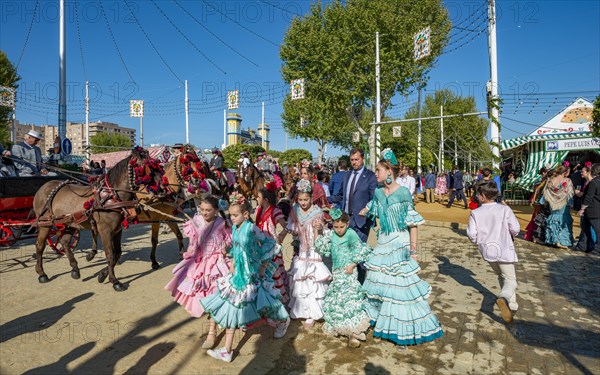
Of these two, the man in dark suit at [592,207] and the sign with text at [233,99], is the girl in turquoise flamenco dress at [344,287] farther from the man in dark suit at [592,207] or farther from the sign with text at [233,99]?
the sign with text at [233,99]

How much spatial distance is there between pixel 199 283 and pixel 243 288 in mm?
808

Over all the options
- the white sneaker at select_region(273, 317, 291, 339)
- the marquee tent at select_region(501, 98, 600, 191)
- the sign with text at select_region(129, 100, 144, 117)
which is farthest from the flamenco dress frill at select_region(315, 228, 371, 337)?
the sign with text at select_region(129, 100, 144, 117)

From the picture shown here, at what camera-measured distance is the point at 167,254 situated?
27.4 feet

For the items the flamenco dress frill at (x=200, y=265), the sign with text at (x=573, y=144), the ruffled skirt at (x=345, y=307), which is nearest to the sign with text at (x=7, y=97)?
the flamenco dress frill at (x=200, y=265)

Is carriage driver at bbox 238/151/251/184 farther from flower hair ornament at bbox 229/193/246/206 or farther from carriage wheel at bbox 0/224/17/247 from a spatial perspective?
flower hair ornament at bbox 229/193/246/206

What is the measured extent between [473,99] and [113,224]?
51.0 m

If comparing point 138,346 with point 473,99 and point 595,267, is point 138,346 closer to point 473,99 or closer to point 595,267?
point 595,267

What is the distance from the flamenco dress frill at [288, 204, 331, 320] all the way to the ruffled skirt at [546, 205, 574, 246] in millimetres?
Result: 7065

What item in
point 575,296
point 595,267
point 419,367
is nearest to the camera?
point 419,367

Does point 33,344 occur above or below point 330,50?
below

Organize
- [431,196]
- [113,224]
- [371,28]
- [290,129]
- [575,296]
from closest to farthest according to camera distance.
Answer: [575,296] → [113,224] → [431,196] → [371,28] → [290,129]

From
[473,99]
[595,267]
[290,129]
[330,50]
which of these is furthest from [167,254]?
[473,99]

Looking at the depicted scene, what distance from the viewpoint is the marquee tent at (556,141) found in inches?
638

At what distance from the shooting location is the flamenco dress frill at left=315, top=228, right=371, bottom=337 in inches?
154
